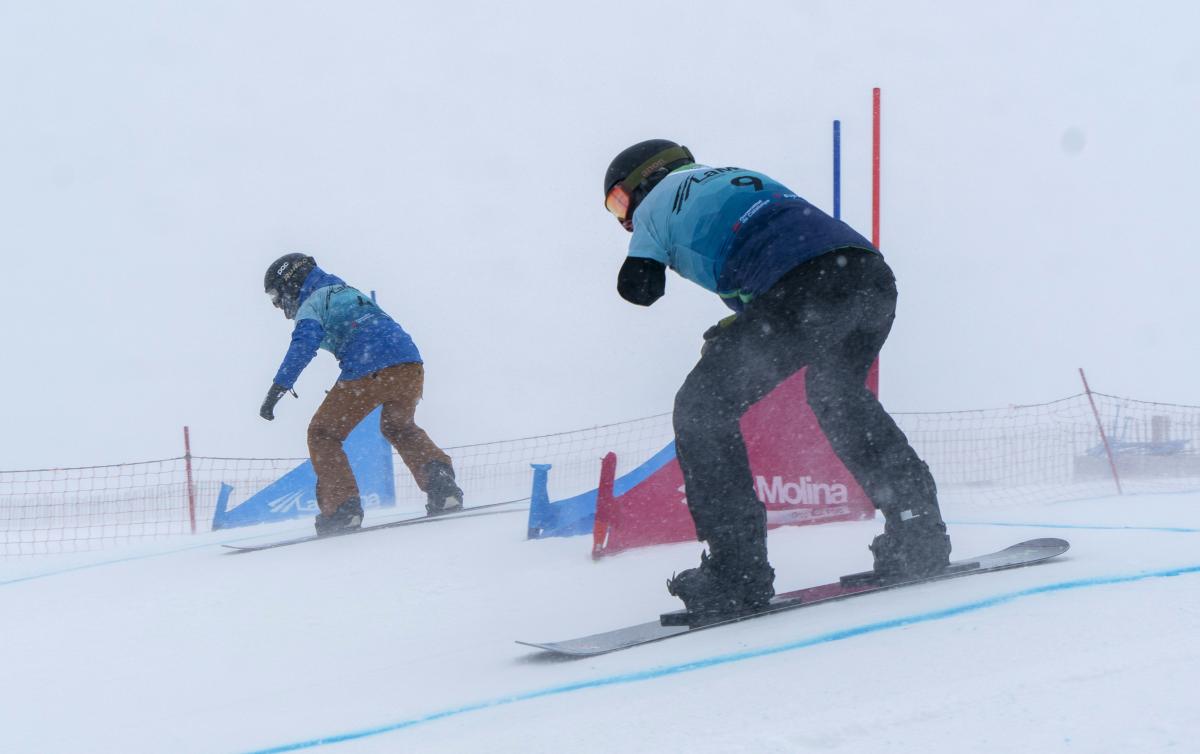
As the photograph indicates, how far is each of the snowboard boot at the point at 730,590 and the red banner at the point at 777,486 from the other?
4.90ft

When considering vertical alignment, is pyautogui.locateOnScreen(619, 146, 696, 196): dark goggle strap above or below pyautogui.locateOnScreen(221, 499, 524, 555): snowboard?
above

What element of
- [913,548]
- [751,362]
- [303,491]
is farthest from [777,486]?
[303,491]

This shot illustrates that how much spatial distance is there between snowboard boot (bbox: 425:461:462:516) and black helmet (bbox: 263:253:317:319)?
51.2 inches

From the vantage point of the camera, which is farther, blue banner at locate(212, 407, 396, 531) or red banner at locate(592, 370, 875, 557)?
blue banner at locate(212, 407, 396, 531)

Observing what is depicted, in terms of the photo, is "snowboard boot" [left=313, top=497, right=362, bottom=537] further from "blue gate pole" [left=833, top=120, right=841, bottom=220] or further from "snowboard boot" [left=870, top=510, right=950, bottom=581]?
"snowboard boot" [left=870, top=510, right=950, bottom=581]

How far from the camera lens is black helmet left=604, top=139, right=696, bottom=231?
286 cm

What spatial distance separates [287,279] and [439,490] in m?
1.60

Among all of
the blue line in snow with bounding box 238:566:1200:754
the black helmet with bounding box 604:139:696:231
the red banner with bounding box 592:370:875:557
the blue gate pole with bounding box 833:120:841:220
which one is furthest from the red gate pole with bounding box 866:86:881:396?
the blue line in snow with bounding box 238:566:1200:754

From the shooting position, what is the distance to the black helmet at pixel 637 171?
2863mm

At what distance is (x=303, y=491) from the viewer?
25.1ft

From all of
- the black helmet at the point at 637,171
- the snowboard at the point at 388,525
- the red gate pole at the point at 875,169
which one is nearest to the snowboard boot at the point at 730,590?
the black helmet at the point at 637,171

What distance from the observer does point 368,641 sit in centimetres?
299

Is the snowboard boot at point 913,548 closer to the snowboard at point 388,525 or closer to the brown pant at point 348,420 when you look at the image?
the snowboard at point 388,525

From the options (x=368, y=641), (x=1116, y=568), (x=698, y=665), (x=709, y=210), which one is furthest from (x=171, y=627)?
(x=1116, y=568)
